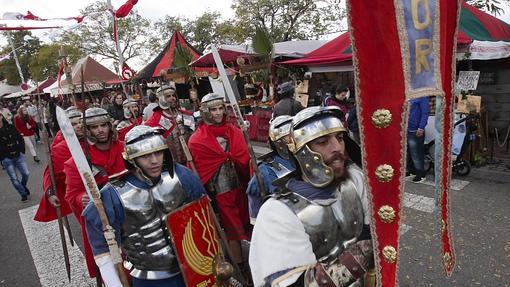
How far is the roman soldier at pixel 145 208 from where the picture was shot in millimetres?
2488

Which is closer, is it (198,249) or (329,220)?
(329,220)

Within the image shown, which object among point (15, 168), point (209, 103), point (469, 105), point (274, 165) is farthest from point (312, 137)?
point (15, 168)

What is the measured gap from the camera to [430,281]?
354cm

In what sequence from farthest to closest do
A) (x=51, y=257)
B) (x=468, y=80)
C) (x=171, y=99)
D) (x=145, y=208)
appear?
(x=468, y=80), (x=171, y=99), (x=51, y=257), (x=145, y=208)

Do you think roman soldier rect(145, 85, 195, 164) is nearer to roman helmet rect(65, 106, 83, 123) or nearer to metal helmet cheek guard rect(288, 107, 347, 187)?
roman helmet rect(65, 106, 83, 123)

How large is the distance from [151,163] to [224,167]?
1622 mm

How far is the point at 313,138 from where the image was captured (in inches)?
67.0

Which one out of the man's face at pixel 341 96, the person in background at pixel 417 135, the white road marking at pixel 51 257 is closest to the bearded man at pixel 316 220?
the white road marking at pixel 51 257

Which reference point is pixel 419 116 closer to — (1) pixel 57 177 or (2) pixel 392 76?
(1) pixel 57 177

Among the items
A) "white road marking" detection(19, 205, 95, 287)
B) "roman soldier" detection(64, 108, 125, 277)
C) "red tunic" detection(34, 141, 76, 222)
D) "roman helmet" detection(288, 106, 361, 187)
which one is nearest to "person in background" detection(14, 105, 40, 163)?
"white road marking" detection(19, 205, 95, 287)

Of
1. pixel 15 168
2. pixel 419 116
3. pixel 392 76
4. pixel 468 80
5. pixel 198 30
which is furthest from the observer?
pixel 198 30

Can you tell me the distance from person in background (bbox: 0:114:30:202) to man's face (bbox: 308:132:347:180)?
25.4 ft

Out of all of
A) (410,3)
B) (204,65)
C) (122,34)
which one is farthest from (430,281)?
(122,34)

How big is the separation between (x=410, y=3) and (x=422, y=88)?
0.26 m
